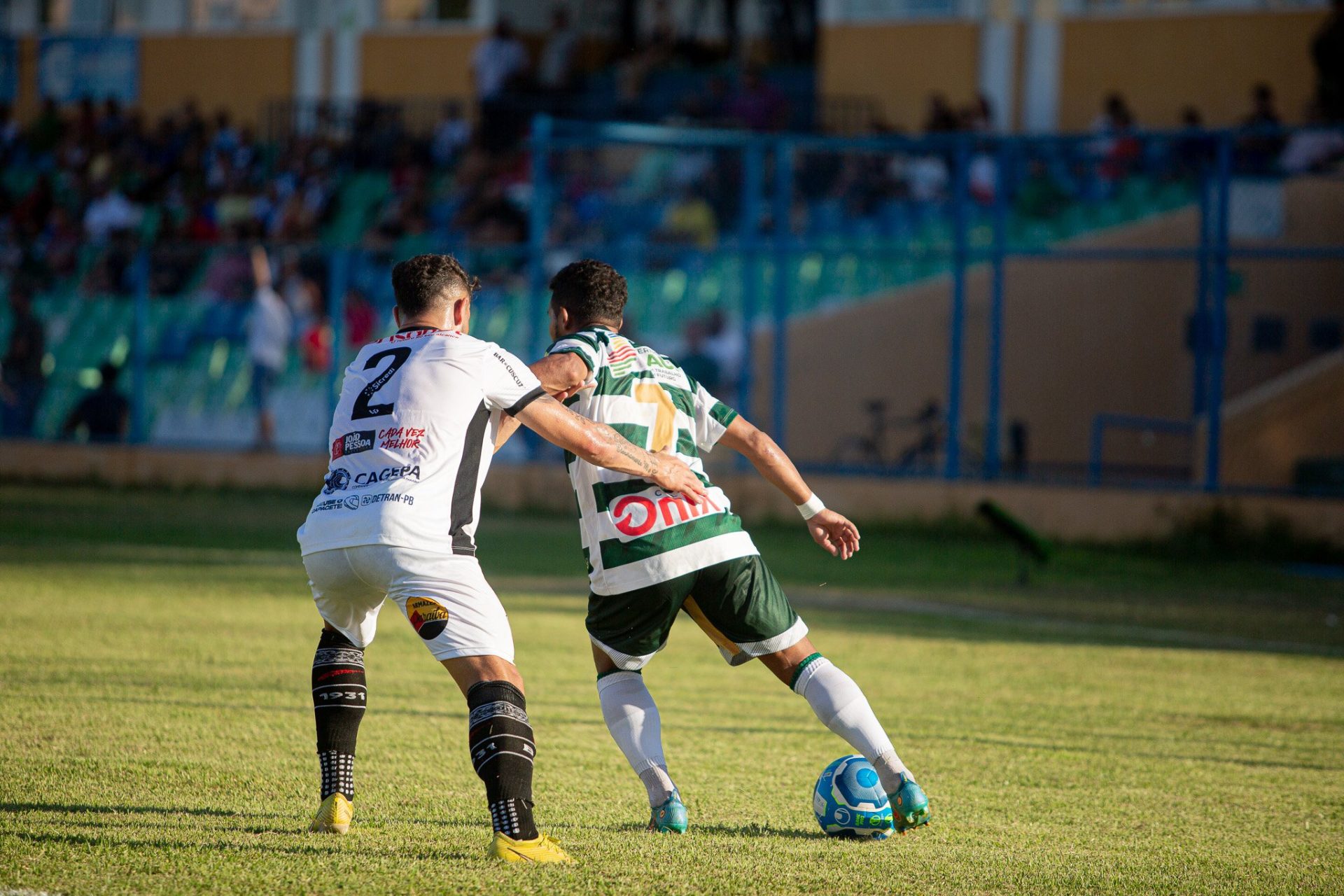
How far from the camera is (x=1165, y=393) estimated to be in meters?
18.0

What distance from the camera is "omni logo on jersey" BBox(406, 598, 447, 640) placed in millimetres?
4422

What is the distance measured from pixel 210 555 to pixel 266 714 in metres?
6.37

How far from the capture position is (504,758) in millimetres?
4316

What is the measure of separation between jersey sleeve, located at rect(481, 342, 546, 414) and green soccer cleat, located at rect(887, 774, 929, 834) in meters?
1.68

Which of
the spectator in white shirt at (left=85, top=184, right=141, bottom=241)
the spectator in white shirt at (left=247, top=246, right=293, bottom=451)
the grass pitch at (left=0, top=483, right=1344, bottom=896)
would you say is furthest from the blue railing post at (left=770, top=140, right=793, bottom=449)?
the spectator in white shirt at (left=85, top=184, right=141, bottom=241)

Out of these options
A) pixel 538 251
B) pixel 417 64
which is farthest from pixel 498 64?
pixel 538 251

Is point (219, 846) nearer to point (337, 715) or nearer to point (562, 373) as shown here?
point (337, 715)

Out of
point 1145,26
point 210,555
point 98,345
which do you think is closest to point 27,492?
point 98,345

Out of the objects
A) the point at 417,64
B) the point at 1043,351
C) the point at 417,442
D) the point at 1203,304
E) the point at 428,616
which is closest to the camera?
the point at 428,616

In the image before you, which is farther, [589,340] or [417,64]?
[417,64]

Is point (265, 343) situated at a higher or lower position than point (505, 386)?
lower

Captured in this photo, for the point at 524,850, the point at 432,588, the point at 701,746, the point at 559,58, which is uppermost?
the point at 559,58

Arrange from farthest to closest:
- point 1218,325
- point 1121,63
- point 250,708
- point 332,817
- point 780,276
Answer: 1. point 1121,63
2. point 780,276
3. point 1218,325
4. point 250,708
5. point 332,817

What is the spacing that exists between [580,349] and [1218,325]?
34.6ft
